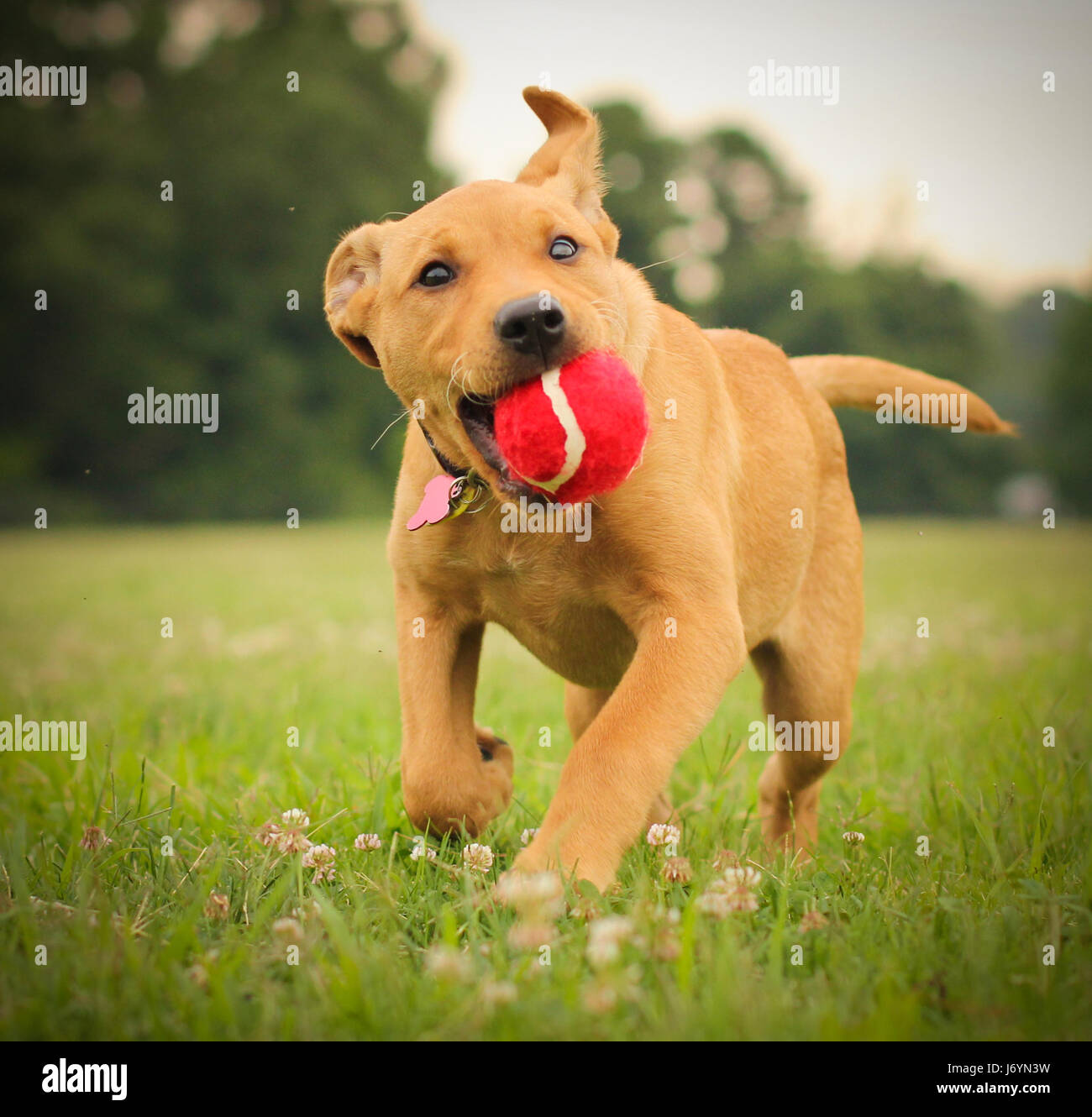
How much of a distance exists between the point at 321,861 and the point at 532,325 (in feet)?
4.68

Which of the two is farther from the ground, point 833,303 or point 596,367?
point 833,303

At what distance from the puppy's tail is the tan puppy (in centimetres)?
60

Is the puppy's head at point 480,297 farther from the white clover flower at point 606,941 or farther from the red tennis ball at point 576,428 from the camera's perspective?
the white clover flower at point 606,941

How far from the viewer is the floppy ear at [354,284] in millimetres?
3203

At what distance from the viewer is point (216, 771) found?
3904mm

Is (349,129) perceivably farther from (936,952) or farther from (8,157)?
(936,952)

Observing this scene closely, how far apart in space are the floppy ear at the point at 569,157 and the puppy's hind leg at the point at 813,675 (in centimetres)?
144

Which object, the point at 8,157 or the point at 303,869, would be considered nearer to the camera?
the point at 303,869

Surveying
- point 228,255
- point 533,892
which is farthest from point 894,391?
point 228,255

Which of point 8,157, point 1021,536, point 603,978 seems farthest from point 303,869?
point 8,157

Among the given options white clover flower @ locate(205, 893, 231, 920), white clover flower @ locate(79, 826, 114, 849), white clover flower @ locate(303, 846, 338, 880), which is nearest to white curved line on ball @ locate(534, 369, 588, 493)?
white clover flower @ locate(303, 846, 338, 880)

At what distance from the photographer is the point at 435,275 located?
2.90 meters

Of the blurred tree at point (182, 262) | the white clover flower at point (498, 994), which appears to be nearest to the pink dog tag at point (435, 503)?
the white clover flower at point (498, 994)
